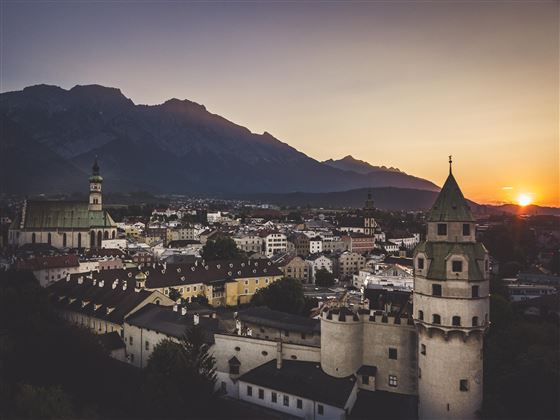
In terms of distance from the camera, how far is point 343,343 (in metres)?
31.9

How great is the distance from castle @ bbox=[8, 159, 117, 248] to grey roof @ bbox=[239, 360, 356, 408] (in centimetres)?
7738

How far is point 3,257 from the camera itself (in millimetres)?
81375

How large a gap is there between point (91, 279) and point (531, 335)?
43.3 meters

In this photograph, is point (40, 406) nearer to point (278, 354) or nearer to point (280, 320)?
point (278, 354)

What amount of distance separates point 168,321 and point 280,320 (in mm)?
8716

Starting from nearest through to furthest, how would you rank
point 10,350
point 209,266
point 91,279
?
point 10,350, point 91,279, point 209,266

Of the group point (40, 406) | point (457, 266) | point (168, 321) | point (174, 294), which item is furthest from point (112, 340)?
point (457, 266)

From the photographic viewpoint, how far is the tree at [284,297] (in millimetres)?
57281

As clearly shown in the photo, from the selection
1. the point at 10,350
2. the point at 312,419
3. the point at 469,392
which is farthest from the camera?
the point at 10,350

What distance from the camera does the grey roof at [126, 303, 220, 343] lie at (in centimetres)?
3831

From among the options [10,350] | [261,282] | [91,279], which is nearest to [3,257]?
[91,279]

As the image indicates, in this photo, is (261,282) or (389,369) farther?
(261,282)

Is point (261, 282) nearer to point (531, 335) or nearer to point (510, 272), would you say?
point (531, 335)

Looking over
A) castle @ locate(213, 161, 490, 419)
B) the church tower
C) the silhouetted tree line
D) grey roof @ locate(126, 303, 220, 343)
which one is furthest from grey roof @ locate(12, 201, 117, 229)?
the silhouetted tree line
